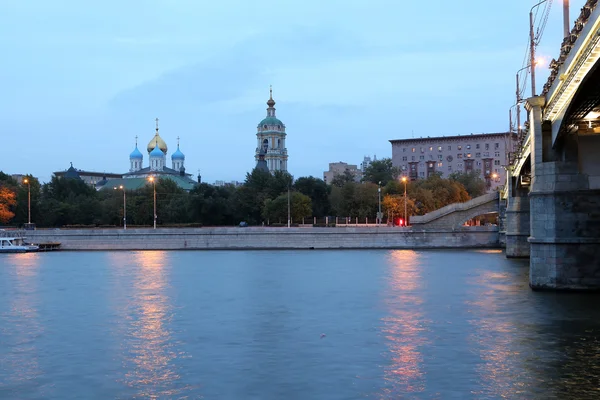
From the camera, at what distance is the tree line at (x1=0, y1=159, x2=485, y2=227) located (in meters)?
95.7

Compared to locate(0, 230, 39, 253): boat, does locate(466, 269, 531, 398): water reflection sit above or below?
below

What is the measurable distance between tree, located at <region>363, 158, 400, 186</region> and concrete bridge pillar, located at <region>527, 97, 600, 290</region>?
3540 inches

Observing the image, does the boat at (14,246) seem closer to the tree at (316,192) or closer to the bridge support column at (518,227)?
the tree at (316,192)

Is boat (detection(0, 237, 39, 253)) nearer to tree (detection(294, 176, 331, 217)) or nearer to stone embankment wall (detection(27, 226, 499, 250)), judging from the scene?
stone embankment wall (detection(27, 226, 499, 250))

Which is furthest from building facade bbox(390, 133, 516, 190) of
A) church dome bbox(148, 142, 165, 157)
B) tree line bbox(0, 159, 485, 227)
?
church dome bbox(148, 142, 165, 157)

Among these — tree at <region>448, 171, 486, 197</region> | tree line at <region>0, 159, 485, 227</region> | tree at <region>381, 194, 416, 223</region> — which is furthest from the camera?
tree at <region>448, 171, 486, 197</region>

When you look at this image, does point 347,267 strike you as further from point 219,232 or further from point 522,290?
point 219,232

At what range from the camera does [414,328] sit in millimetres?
25156

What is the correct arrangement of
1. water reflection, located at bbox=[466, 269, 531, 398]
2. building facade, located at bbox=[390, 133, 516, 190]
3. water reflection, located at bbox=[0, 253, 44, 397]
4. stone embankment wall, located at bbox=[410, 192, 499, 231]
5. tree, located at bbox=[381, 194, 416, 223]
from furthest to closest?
building facade, located at bbox=[390, 133, 516, 190]
tree, located at bbox=[381, 194, 416, 223]
stone embankment wall, located at bbox=[410, 192, 499, 231]
water reflection, located at bbox=[0, 253, 44, 397]
water reflection, located at bbox=[466, 269, 531, 398]

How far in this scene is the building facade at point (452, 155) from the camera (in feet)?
461

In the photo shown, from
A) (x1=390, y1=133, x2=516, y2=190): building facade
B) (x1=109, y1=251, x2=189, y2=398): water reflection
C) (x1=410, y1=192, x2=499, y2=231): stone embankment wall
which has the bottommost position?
(x1=109, y1=251, x2=189, y2=398): water reflection

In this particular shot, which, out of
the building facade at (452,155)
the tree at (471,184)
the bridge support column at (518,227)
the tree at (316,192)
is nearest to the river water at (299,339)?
the bridge support column at (518,227)

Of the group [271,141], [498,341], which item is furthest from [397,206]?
[271,141]

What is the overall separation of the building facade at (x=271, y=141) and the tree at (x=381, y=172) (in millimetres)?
36062
